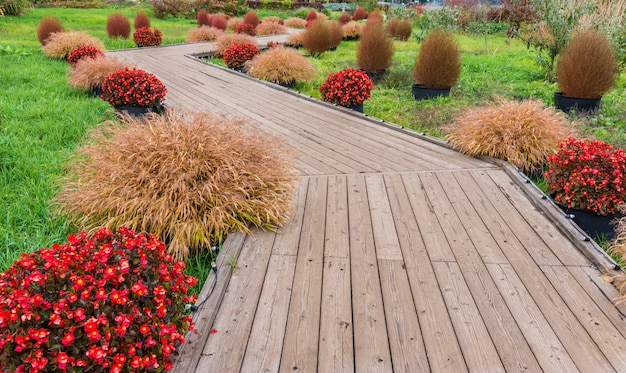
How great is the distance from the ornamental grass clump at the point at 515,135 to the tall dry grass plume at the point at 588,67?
78.4 inches

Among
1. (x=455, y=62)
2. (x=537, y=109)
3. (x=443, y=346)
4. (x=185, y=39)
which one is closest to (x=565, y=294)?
(x=443, y=346)

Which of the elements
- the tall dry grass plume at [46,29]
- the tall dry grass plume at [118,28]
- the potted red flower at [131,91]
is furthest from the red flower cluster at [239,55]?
the tall dry grass plume at [118,28]

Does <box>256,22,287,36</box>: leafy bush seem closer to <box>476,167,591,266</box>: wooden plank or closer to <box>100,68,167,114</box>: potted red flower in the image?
<box>100,68,167,114</box>: potted red flower

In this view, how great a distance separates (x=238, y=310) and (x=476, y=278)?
134 cm

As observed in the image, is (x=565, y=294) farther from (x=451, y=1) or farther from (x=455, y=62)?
(x=451, y=1)

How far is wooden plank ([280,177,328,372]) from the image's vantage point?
202 centimetres

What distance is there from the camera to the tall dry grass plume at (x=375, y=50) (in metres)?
9.15

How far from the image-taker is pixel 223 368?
196 centimetres

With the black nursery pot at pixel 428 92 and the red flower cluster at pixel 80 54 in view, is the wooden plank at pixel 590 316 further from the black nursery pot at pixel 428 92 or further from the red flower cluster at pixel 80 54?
the red flower cluster at pixel 80 54

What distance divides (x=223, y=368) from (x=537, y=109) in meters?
4.41

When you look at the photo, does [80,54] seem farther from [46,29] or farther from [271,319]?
[271,319]

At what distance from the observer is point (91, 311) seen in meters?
1.73

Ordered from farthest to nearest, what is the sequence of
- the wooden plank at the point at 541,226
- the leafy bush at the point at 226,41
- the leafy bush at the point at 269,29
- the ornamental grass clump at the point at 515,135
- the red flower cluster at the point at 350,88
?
the leafy bush at the point at 269,29 < the leafy bush at the point at 226,41 < the red flower cluster at the point at 350,88 < the ornamental grass clump at the point at 515,135 < the wooden plank at the point at 541,226

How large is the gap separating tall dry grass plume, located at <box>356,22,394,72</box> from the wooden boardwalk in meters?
5.38
